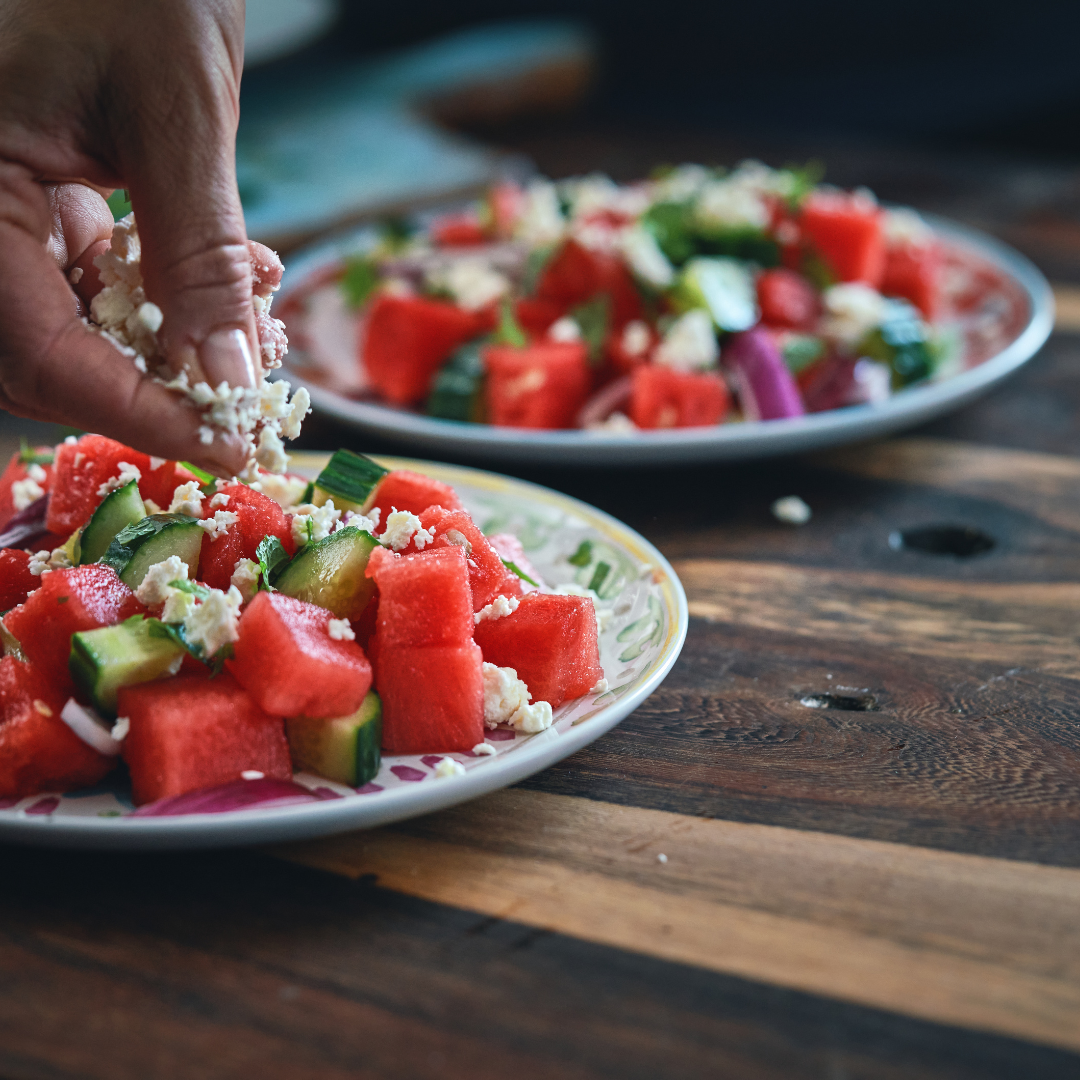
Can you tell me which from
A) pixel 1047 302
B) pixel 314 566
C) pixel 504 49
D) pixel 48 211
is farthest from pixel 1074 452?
pixel 504 49

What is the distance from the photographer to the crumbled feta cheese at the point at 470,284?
228 cm

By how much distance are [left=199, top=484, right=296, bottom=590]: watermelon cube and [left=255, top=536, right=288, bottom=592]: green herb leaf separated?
0.05 ft

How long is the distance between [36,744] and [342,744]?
26 cm

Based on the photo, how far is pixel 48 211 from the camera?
1.08 metres

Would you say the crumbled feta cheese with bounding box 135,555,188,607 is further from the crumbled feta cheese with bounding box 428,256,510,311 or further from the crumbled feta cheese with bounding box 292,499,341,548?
the crumbled feta cheese with bounding box 428,256,510,311

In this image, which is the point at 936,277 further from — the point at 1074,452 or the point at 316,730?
the point at 316,730

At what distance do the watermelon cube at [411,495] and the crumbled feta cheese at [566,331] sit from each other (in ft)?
2.78

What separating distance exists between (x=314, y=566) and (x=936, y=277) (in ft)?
5.82

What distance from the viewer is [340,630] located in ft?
3.66

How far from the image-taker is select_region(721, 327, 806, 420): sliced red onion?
1968 millimetres

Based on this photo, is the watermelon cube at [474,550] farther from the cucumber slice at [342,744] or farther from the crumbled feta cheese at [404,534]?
the cucumber slice at [342,744]

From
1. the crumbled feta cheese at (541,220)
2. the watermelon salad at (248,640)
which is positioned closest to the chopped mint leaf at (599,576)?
the watermelon salad at (248,640)

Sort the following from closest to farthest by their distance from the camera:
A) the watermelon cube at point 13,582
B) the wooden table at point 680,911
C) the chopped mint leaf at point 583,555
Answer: the wooden table at point 680,911 → the watermelon cube at point 13,582 → the chopped mint leaf at point 583,555

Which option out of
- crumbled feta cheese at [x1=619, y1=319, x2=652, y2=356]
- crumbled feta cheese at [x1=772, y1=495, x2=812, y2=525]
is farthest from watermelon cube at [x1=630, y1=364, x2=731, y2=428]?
crumbled feta cheese at [x1=772, y1=495, x2=812, y2=525]
